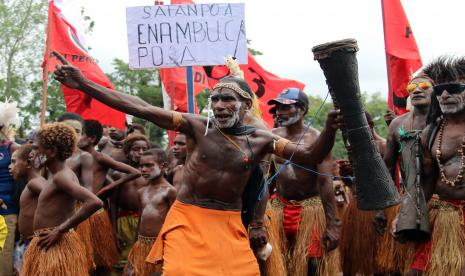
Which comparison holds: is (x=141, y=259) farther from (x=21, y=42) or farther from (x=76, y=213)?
(x=21, y=42)

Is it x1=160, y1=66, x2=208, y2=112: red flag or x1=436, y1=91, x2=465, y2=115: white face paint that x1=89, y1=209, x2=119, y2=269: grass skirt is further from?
x1=436, y1=91, x2=465, y2=115: white face paint

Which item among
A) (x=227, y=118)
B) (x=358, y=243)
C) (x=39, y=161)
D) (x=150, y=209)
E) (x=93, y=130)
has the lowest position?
(x=358, y=243)

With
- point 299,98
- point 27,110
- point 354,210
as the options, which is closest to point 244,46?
point 299,98

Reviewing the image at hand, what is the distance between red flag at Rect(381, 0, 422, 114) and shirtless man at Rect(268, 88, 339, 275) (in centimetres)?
215

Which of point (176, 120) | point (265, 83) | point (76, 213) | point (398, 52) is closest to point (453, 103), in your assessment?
point (176, 120)

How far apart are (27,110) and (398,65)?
49.4 ft

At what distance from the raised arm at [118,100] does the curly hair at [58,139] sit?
72.1 inches

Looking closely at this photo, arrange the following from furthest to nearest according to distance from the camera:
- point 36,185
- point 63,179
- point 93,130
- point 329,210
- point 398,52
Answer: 1. point 398,52
2. point 93,130
3. point 36,185
4. point 329,210
5. point 63,179

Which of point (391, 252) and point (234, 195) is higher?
point (234, 195)

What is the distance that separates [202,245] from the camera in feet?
17.5

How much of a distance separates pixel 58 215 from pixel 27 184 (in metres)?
1.35

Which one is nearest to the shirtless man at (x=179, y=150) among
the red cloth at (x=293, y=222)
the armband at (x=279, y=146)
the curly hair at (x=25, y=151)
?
the red cloth at (x=293, y=222)

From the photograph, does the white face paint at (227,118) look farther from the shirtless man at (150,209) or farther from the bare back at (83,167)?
the bare back at (83,167)

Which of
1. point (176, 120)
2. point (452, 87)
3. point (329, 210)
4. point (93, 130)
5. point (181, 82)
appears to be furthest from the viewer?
point (181, 82)
